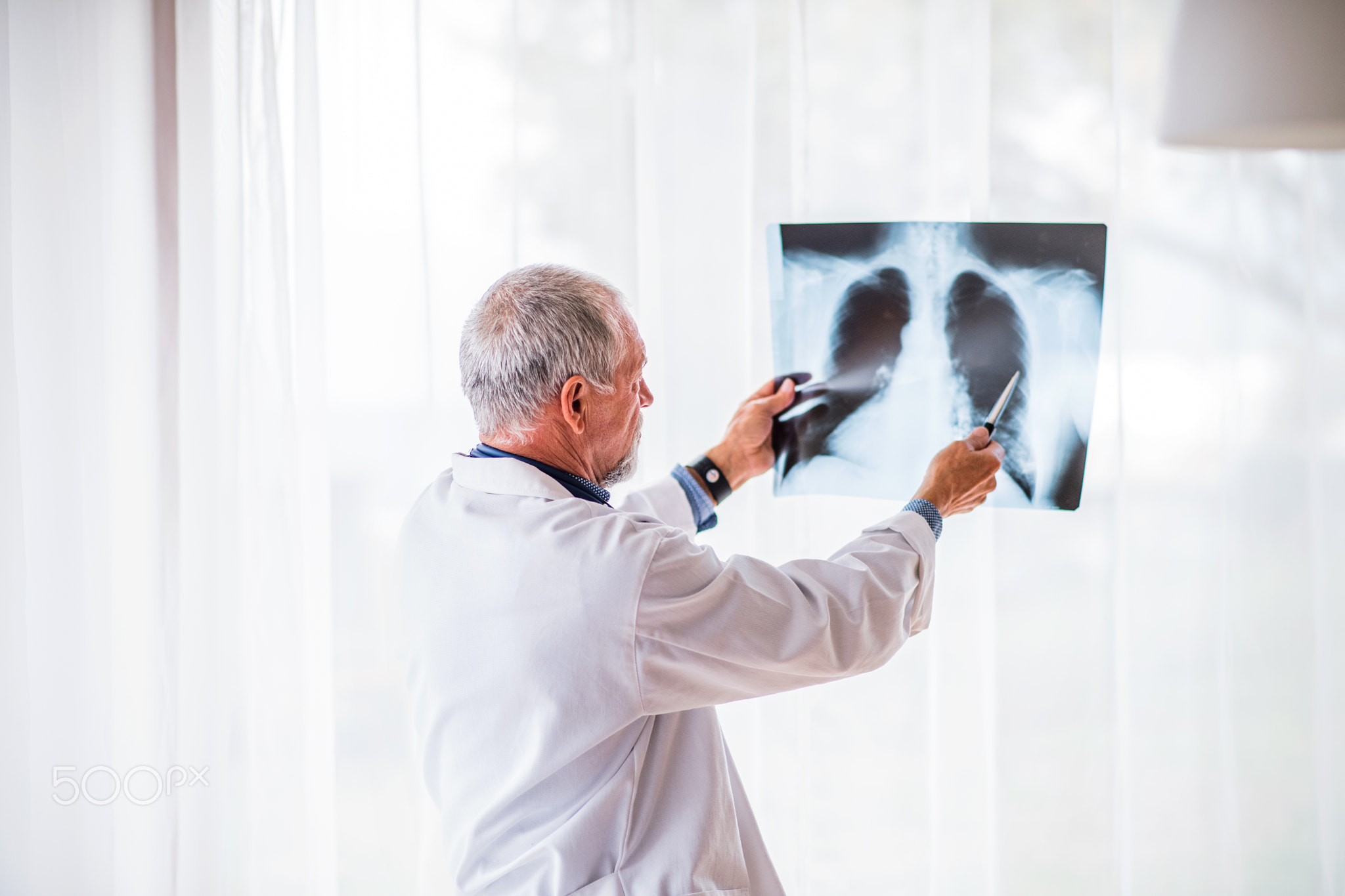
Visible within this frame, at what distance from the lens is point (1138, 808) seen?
1439 mm

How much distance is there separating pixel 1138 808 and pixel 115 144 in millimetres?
2093

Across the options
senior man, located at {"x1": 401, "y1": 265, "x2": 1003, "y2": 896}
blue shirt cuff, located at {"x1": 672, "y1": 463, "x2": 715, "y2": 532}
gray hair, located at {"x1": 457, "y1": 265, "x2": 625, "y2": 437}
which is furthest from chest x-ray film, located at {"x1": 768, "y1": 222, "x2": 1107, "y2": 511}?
gray hair, located at {"x1": 457, "y1": 265, "x2": 625, "y2": 437}

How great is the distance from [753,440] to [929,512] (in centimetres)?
31

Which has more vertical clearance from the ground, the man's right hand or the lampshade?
the lampshade

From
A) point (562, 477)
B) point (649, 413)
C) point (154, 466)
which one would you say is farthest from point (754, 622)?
point (154, 466)

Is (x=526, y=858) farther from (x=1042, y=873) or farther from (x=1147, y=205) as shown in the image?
(x=1147, y=205)

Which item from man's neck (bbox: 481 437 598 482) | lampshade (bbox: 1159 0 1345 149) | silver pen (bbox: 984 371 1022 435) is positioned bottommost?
man's neck (bbox: 481 437 598 482)

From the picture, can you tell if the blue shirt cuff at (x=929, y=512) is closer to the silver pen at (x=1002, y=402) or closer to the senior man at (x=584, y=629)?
the senior man at (x=584, y=629)

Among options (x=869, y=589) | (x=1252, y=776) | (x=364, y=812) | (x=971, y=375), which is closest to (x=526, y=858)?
(x=869, y=589)

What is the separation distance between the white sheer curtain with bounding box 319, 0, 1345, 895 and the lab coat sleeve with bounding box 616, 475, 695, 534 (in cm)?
14

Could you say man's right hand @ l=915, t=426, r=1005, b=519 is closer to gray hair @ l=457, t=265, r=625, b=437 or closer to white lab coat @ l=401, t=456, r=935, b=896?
white lab coat @ l=401, t=456, r=935, b=896

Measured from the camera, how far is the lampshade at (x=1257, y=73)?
80 centimetres

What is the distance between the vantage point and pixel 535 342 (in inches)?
39.8

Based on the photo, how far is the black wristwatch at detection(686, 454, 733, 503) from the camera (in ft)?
4.37
